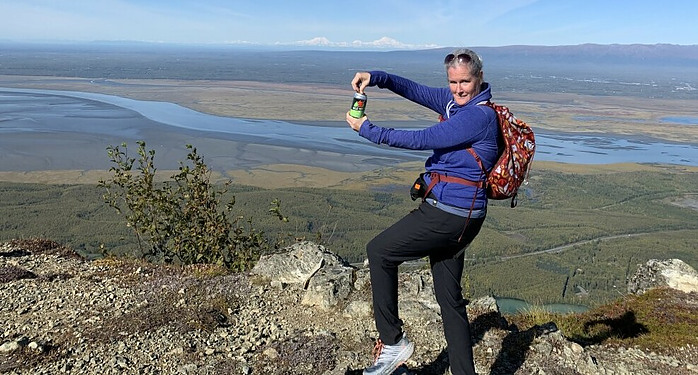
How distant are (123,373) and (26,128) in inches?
3346

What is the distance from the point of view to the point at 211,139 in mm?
75625

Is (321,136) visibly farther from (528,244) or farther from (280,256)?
(280,256)

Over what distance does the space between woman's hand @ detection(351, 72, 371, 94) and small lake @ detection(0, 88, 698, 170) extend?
60295 millimetres

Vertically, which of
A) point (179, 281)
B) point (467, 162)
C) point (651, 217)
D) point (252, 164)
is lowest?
point (651, 217)

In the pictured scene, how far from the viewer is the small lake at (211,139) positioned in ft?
221

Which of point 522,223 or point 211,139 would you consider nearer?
point 522,223

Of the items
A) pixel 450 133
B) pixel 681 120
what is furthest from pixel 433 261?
pixel 681 120

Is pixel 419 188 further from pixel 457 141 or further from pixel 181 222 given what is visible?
pixel 181 222

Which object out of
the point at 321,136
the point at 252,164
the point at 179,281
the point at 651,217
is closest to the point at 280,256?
the point at 179,281

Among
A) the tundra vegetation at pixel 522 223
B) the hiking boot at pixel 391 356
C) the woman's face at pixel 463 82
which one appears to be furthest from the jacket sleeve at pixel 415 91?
the tundra vegetation at pixel 522 223

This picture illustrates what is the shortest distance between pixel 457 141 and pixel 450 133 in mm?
71

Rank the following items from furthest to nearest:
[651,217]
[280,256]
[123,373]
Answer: [651,217] < [280,256] < [123,373]

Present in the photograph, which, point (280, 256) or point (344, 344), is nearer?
point (344, 344)

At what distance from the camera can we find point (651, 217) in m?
64.9
